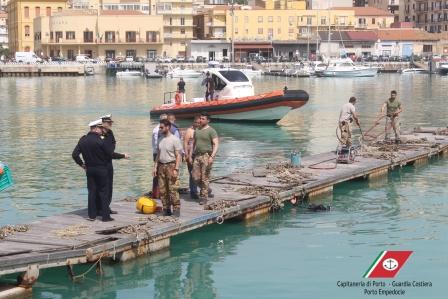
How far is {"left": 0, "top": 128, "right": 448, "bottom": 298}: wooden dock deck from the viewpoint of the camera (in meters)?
12.7

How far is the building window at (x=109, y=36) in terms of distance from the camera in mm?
125688

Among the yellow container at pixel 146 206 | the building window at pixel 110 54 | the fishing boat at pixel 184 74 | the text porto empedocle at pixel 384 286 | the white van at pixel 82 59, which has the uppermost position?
the building window at pixel 110 54

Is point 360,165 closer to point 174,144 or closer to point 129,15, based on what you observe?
point 174,144

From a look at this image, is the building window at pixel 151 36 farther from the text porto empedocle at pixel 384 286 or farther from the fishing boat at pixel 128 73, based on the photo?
the text porto empedocle at pixel 384 286

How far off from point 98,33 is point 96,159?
114 metres

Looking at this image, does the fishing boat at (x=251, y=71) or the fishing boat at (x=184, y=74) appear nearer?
the fishing boat at (x=184, y=74)

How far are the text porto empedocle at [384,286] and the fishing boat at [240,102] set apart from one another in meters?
23.8

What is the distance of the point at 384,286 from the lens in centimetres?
1342

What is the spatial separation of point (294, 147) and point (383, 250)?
15782 mm

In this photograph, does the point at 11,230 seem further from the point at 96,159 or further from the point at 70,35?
the point at 70,35

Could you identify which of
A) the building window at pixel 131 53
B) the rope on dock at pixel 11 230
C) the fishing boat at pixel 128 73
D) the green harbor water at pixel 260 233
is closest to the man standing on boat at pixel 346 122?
the green harbor water at pixel 260 233

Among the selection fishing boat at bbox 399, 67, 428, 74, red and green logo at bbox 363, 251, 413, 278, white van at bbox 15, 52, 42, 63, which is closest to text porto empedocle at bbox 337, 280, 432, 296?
red and green logo at bbox 363, 251, 413, 278

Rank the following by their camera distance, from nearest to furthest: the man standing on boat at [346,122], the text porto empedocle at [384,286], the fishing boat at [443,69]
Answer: the text porto empedocle at [384,286], the man standing on boat at [346,122], the fishing boat at [443,69]

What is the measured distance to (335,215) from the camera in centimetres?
1822
